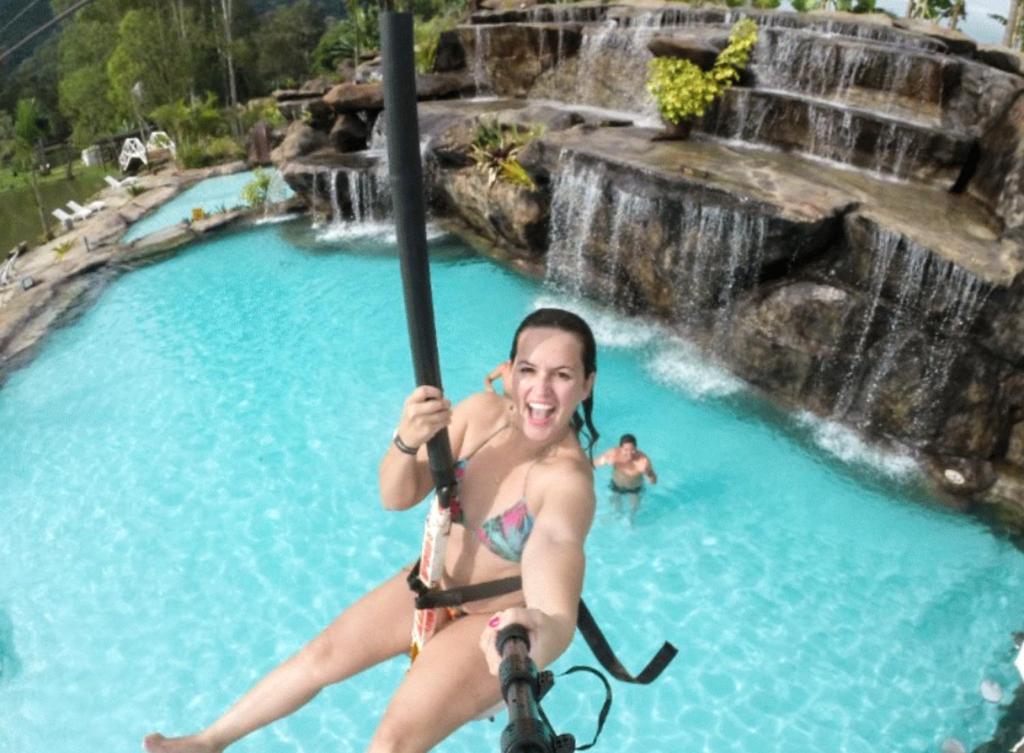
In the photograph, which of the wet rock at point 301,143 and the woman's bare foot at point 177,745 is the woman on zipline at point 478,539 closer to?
the woman's bare foot at point 177,745

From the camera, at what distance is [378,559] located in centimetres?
716

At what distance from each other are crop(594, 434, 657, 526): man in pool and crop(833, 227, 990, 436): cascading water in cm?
326

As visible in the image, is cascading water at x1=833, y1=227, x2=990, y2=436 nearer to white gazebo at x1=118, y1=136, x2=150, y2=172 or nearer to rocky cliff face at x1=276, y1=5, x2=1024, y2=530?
rocky cliff face at x1=276, y1=5, x2=1024, y2=530

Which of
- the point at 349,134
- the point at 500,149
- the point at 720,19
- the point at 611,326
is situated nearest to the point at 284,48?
the point at 349,134

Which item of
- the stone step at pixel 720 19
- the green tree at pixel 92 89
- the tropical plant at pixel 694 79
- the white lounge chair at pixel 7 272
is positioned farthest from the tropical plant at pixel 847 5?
the green tree at pixel 92 89

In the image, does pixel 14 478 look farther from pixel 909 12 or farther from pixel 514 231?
pixel 909 12

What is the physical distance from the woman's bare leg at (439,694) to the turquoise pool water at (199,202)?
1679 centimetres

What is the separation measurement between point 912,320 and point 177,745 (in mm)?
8378

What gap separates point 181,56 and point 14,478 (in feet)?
83.2

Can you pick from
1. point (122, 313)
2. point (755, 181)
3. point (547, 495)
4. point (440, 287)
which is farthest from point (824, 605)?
point (122, 313)

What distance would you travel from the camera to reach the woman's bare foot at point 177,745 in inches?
115

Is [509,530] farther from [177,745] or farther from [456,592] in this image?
[177,745]

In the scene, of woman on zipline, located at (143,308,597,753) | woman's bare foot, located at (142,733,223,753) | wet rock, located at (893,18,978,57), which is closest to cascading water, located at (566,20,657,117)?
wet rock, located at (893,18,978,57)

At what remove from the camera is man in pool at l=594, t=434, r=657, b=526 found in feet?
23.9
